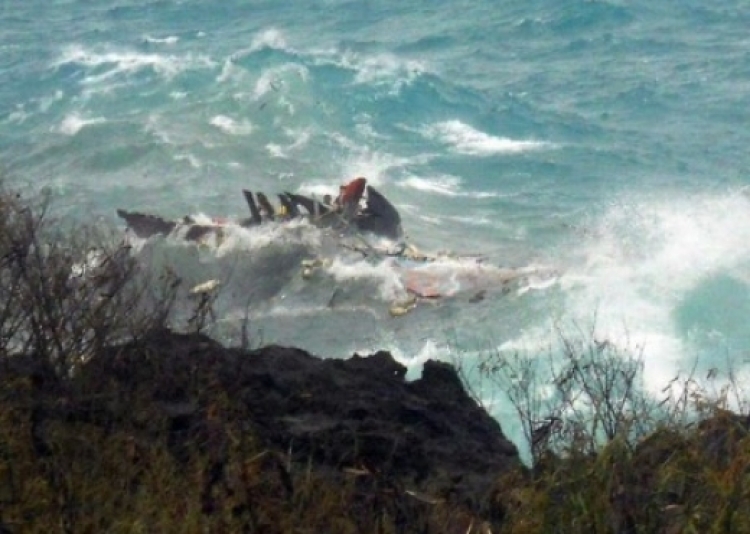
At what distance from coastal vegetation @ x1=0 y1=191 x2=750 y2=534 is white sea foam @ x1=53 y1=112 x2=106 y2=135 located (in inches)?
939

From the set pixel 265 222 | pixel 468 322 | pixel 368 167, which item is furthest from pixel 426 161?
pixel 468 322

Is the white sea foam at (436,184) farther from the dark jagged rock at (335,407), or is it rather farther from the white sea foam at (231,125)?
the dark jagged rock at (335,407)

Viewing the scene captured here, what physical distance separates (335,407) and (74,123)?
97.0ft

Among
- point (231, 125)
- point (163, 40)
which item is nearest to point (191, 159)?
point (231, 125)

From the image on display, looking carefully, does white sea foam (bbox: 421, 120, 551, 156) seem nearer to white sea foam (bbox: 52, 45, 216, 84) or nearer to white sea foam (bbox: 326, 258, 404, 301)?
white sea foam (bbox: 52, 45, 216, 84)

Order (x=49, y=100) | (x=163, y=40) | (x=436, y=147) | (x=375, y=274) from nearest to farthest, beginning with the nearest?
1. (x=375, y=274)
2. (x=436, y=147)
3. (x=49, y=100)
4. (x=163, y=40)

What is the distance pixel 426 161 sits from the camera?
37.2 meters

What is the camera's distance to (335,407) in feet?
43.1

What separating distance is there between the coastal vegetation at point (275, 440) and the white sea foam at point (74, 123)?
23.8m

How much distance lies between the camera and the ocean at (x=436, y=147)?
25109 mm

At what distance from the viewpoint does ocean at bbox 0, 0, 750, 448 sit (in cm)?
2511

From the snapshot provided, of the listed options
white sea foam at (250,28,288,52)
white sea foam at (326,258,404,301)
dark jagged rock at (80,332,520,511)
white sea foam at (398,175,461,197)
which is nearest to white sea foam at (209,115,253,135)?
white sea foam at (398,175,461,197)

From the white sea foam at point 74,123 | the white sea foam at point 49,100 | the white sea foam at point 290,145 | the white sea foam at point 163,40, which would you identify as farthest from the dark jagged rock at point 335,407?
the white sea foam at point 163,40

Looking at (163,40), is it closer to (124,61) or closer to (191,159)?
(124,61)
